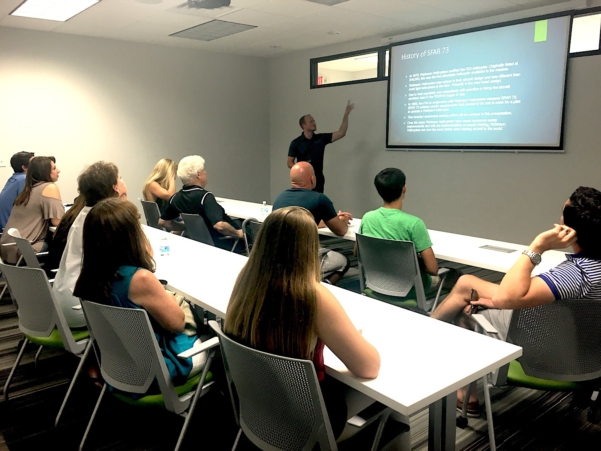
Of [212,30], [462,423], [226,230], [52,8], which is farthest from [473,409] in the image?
[52,8]

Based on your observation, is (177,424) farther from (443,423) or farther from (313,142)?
(313,142)

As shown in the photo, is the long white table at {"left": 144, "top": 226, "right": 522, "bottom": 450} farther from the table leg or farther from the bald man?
the bald man

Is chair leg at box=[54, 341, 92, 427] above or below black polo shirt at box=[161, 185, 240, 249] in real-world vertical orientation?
below

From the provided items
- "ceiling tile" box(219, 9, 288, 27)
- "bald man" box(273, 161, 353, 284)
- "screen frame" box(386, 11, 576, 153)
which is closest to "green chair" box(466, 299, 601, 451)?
"bald man" box(273, 161, 353, 284)

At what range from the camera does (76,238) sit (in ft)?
7.96

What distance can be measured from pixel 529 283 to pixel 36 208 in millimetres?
3485

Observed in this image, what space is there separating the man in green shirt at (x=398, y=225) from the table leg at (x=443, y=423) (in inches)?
51.8

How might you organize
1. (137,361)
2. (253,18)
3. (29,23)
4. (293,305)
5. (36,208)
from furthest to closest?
(29,23), (253,18), (36,208), (137,361), (293,305)

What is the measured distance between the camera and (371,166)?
21.8 ft

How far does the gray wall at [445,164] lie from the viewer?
4680 millimetres

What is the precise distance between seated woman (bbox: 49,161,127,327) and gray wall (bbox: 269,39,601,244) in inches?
162

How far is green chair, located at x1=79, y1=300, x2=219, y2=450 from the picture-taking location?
168 cm

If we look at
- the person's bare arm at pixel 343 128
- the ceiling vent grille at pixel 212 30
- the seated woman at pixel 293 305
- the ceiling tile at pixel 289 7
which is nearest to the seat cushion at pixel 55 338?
the seated woman at pixel 293 305

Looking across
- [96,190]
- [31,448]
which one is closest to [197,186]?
[96,190]
